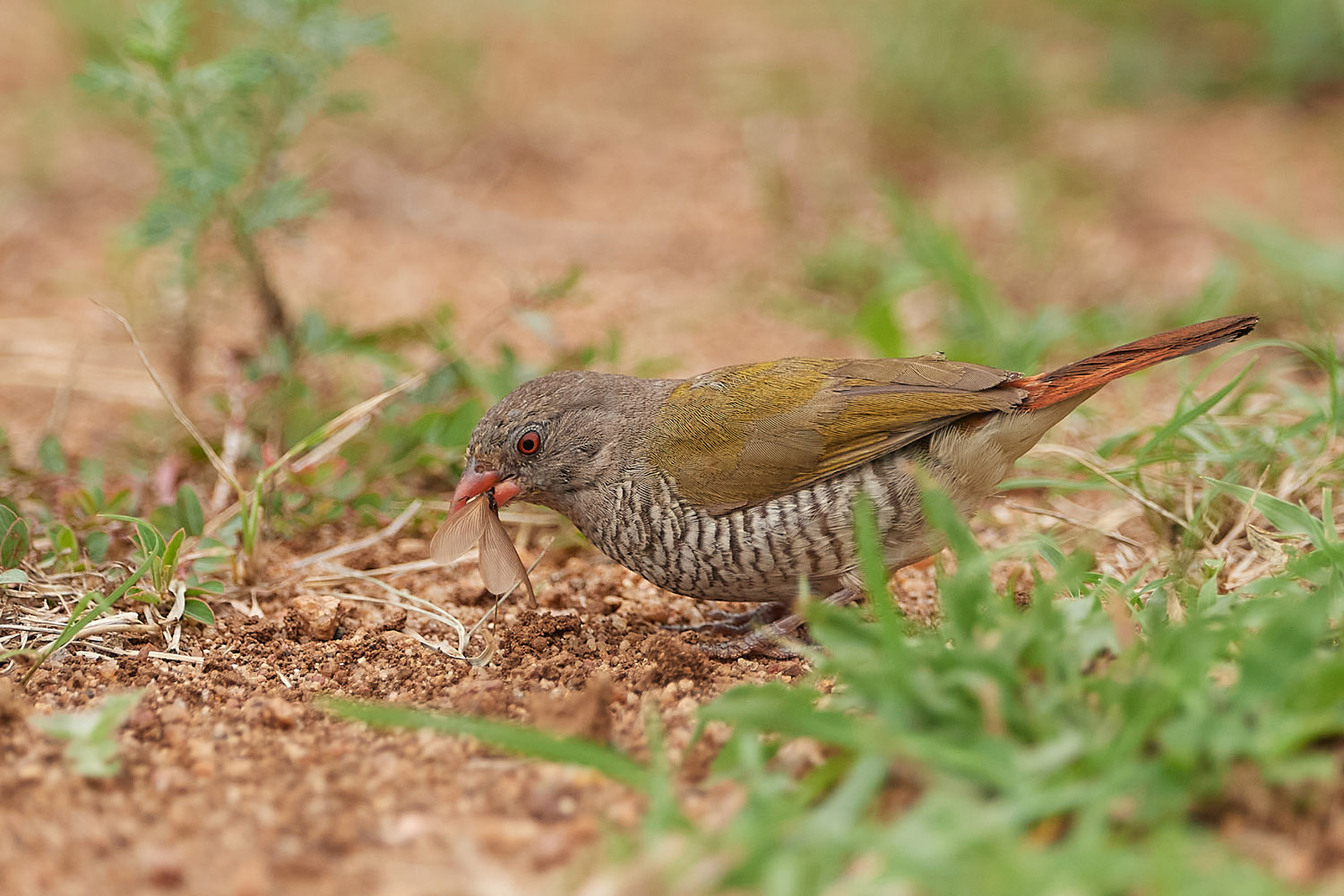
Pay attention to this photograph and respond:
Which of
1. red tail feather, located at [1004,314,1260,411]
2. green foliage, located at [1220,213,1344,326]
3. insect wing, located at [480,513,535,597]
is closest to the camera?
red tail feather, located at [1004,314,1260,411]

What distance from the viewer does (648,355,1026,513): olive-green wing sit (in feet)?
10.8

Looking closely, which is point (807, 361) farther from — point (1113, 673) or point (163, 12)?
point (163, 12)

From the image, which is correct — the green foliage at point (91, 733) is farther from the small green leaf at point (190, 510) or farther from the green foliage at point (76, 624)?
the small green leaf at point (190, 510)

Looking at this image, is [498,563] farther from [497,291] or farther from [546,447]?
[497,291]

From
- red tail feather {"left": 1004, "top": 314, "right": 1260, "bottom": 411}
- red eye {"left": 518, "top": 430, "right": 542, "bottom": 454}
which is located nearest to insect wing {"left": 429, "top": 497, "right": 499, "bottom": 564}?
red eye {"left": 518, "top": 430, "right": 542, "bottom": 454}

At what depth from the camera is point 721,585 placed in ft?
10.9

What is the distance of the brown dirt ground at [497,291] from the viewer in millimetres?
2225

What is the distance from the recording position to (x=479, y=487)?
11.4 ft

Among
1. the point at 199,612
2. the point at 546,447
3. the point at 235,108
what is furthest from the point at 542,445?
the point at 235,108

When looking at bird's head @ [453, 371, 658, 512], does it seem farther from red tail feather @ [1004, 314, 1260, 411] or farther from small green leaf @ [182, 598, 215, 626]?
red tail feather @ [1004, 314, 1260, 411]

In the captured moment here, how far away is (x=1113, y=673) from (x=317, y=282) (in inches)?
189

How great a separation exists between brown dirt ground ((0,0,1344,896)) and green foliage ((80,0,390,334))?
0.97 feet

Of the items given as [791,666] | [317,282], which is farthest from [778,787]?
[317,282]

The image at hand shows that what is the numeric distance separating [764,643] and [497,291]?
3160 millimetres
